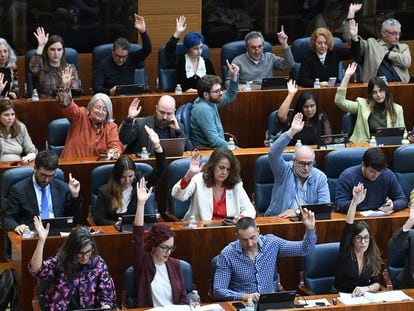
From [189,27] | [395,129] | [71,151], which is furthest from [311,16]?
[71,151]

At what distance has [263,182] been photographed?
354 inches

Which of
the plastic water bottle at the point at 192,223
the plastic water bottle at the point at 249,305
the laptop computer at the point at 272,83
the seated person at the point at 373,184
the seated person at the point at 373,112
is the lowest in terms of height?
the plastic water bottle at the point at 249,305

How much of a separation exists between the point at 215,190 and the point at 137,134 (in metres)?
1.10

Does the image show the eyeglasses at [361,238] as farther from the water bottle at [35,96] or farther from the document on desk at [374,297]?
the water bottle at [35,96]

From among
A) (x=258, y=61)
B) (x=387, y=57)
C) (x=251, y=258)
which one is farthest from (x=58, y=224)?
(x=387, y=57)

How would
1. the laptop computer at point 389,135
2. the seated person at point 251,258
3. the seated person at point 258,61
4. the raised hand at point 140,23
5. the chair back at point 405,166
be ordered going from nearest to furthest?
the seated person at point 251,258, the chair back at point 405,166, the laptop computer at point 389,135, the raised hand at point 140,23, the seated person at point 258,61

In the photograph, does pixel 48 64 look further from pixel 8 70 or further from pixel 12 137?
pixel 12 137

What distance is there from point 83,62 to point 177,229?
3673 mm

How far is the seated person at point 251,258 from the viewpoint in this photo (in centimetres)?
766

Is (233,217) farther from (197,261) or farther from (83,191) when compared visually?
(83,191)

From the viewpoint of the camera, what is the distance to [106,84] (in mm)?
10609

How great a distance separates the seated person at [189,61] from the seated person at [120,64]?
20cm

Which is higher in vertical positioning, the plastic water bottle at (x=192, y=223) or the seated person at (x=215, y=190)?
the seated person at (x=215, y=190)

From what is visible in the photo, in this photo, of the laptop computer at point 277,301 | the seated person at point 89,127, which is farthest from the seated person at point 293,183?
the laptop computer at point 277,301
